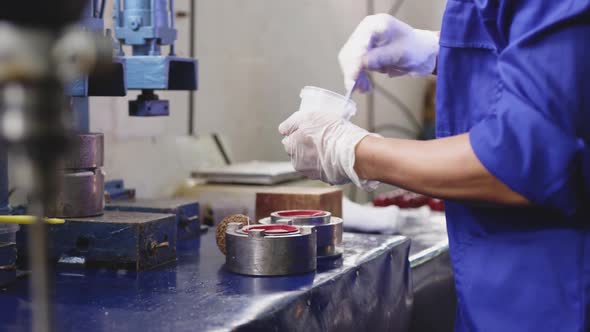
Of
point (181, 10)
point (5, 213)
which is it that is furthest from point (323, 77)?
point (5, 213)

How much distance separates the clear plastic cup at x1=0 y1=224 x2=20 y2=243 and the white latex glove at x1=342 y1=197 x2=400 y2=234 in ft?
3.63

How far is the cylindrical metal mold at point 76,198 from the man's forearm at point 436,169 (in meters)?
0.62

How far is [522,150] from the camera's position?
42.4 inches

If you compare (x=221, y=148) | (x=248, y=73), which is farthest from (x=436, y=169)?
(x=248, y=73)

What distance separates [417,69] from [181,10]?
143 cm

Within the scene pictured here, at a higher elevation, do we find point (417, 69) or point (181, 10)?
point (181, 10)

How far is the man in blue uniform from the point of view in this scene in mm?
1071

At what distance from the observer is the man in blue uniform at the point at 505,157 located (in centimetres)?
107

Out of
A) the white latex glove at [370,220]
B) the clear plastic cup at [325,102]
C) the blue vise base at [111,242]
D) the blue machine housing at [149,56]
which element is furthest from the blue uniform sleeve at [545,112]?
the white latex glove at [370,220]

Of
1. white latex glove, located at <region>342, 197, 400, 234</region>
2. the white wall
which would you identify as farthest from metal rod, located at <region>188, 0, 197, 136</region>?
white latex glove, located at <region>342, 197, 400, 234</region>

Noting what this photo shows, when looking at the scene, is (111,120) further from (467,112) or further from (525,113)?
(525,113)

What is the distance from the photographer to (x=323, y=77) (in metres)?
3.80

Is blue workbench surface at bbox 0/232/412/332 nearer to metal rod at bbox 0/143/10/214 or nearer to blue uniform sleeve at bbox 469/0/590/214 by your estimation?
metal rod at bbox 0/143/10/214

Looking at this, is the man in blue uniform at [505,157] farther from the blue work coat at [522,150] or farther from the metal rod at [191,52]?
the metal rod at [191,52]
